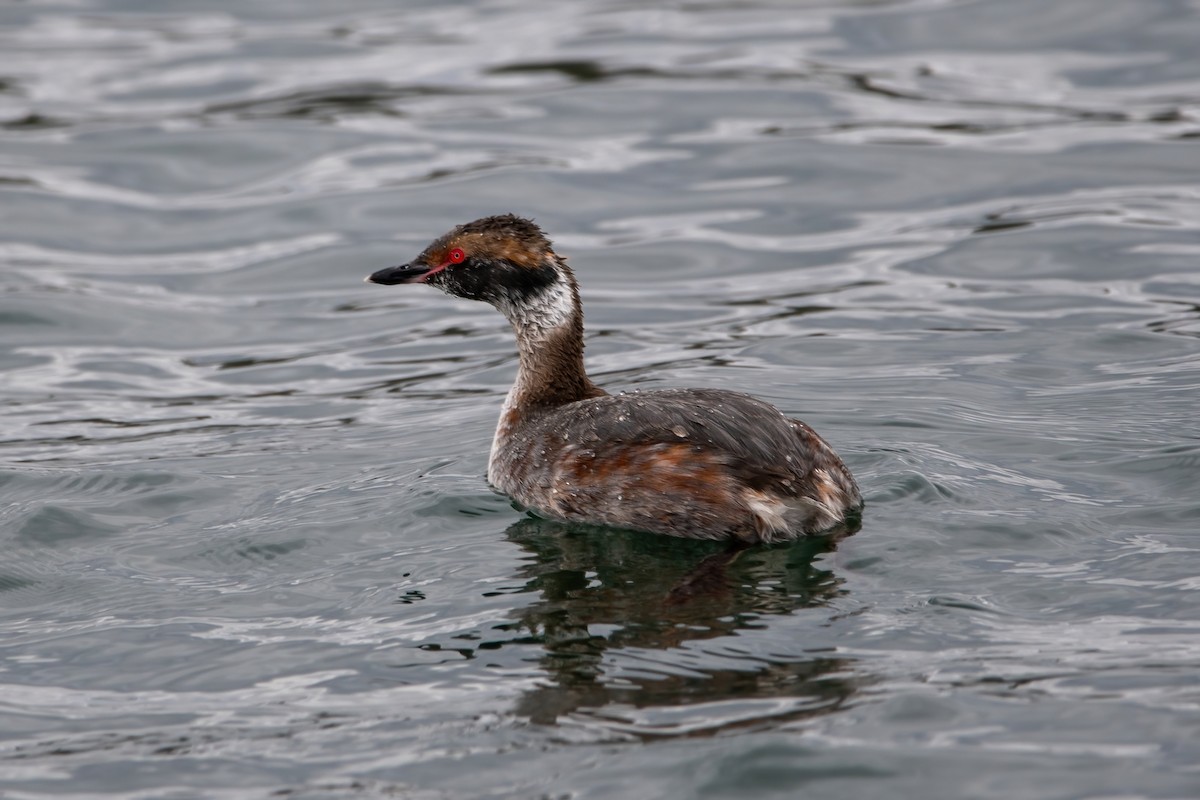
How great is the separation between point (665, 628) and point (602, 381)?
15.1 ft

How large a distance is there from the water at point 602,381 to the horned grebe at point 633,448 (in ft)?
0.55

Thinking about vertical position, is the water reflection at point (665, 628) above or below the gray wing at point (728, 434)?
below

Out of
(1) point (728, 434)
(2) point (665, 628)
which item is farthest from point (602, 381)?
(2) point (665, 628)

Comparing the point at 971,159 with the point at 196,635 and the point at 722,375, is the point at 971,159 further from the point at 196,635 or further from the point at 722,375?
the point at 196,635

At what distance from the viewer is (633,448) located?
7223 mm

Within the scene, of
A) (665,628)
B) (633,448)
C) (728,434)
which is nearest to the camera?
(665,628)

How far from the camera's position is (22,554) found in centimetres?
755

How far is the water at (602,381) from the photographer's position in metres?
5.33

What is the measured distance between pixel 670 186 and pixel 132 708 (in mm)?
9543

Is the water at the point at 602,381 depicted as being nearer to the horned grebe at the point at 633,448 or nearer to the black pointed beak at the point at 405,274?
the horned grebe at the point at 633,448

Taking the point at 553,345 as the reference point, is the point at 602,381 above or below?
below

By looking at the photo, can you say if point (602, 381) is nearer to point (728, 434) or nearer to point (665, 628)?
point (728, 434)

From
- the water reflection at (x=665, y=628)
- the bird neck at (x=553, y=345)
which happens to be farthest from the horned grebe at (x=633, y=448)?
the water reflection at (x=665, y=628)

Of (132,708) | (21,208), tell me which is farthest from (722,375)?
(21,208)
